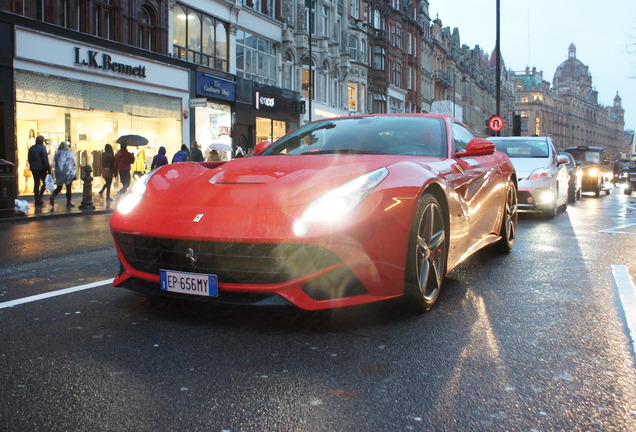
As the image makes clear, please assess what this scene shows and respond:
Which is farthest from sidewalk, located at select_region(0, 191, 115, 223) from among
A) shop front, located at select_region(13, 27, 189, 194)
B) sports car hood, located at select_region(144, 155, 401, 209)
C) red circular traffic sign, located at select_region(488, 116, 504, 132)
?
red circular traffic sign, located at select_region(488, 116, 504, 132)

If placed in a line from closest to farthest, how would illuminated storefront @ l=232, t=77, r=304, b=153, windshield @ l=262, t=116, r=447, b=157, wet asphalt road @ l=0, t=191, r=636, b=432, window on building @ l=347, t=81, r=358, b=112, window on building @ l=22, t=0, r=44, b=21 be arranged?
wet asphalt road @ l=0, t=191, r=636, b=432, windshield @ l=262, t=116, r=447, b=157, window on building @ l=22, t=0, r=44, b=21, illuminated storefront @ l=232, t=77, r=304, b=153, window on building @ l=347, t=81, r=358, b=112

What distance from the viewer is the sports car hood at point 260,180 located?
3564mm

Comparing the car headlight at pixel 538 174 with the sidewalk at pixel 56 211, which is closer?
the car headlight at pixel 538 174

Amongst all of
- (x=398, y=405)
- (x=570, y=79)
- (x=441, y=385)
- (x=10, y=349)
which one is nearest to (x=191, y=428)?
(x=398, y=405)

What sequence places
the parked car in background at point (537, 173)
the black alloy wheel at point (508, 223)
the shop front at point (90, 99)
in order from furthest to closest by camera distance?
1. the shop front at point (90, 99)
2. the parked car in background at point (537, 173)
3. the black alloy wheel at point (508, 223)

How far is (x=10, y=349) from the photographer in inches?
122

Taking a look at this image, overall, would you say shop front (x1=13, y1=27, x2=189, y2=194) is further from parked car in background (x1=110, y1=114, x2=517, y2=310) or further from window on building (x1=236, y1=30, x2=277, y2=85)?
parked car in background (x1=110, y1=114, x2=517, y2=310)

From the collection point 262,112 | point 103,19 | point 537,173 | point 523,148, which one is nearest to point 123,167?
point 103,19

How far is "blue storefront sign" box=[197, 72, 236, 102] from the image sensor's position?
25.3m

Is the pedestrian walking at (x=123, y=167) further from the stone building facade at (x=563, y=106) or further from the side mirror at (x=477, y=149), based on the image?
the stone building facade at (x=563, y=106)

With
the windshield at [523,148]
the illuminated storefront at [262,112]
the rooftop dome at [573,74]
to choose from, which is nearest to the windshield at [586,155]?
the illuminated storefront at [262,112]

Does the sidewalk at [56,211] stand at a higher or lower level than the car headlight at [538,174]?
lower

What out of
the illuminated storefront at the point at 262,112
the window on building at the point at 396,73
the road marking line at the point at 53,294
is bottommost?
the road marking line at the point at 53,294

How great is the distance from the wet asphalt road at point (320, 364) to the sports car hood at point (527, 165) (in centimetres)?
680
